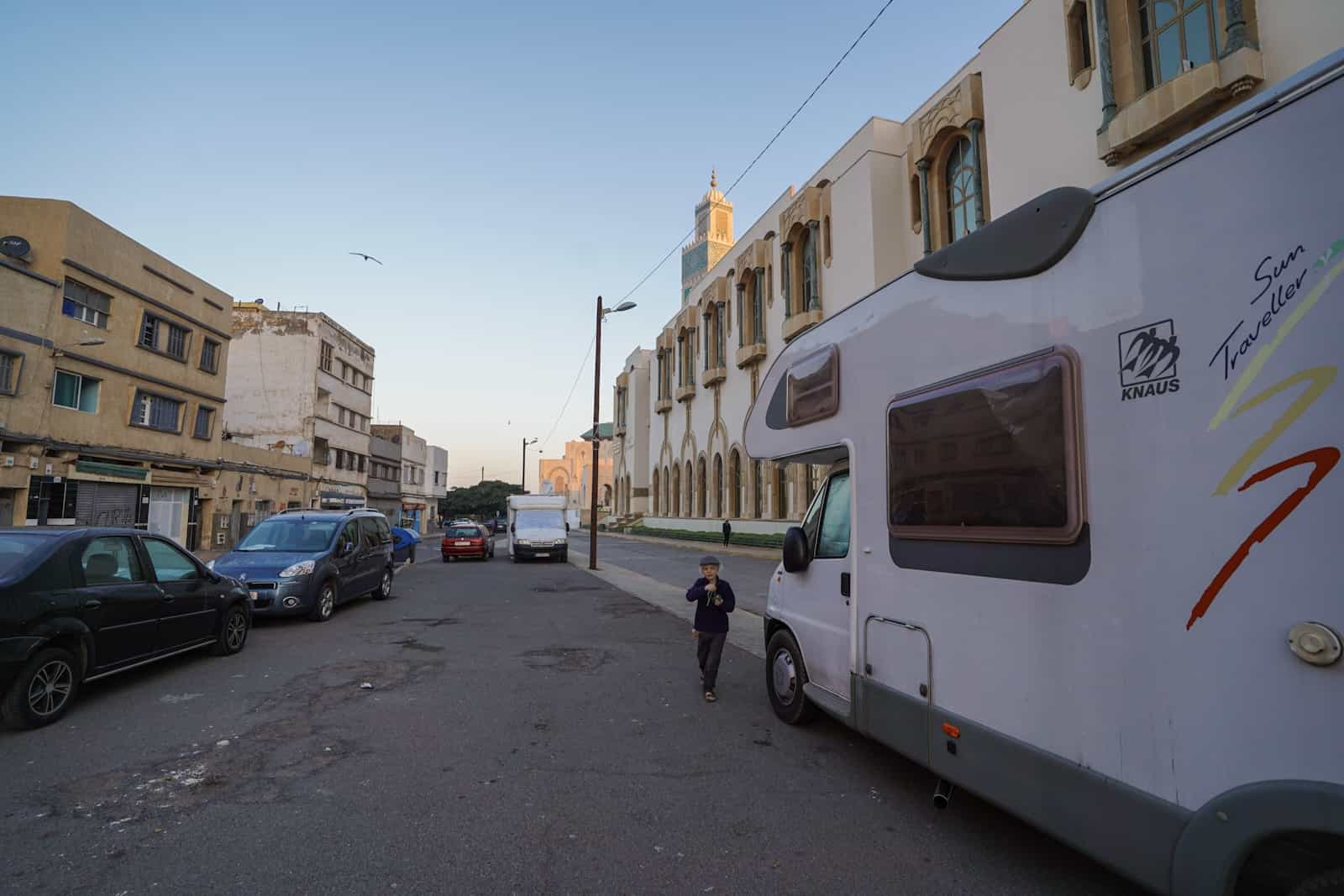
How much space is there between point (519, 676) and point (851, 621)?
4.01 meters

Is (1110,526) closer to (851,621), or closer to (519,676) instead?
(851,621)

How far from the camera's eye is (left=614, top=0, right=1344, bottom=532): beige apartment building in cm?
1309

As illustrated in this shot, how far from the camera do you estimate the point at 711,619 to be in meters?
6.29

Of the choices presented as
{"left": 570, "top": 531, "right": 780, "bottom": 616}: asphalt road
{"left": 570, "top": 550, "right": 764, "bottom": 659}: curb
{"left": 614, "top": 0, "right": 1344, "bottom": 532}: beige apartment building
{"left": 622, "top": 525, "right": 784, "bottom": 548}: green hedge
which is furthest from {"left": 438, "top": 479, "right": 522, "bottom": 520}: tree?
{"left": 570, "top": 550, "right": 764, "bottom": 659}: curb

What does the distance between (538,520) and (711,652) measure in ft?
63.8

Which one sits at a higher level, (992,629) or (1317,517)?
→ (1317,517)

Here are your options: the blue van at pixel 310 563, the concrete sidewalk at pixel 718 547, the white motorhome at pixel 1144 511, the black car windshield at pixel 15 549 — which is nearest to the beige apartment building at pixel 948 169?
the concrete sidewalk at pixel 718 547

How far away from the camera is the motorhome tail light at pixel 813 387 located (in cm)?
485

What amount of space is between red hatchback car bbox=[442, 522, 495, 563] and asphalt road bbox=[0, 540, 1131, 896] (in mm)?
18402

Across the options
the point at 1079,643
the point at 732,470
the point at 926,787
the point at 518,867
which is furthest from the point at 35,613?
the point at 732,470

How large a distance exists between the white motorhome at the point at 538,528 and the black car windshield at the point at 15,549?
18.7 metres

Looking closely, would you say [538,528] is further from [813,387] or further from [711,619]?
[813,387]

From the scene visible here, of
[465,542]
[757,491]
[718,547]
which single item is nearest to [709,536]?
[718,547]

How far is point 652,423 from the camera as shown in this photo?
174 feet
